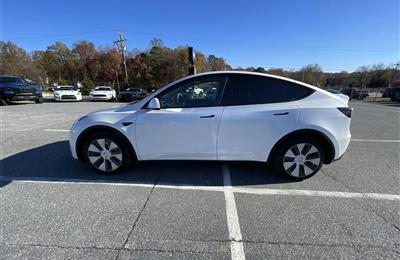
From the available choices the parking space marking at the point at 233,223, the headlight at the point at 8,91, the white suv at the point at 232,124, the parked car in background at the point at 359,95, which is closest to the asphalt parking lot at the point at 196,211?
the parking space marking at the point at 233,223

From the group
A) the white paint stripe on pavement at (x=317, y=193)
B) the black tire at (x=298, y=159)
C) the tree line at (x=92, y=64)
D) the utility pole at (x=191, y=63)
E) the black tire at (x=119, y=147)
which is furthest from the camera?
the tree line at (x=92, y=64)

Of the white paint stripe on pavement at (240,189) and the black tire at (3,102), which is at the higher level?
the black tire at (3,102)

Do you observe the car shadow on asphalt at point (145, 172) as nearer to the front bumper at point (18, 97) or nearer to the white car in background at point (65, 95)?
the front bumper at point (18, 97)

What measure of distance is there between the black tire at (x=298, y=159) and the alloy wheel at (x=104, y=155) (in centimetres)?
249

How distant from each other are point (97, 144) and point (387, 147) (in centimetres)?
647

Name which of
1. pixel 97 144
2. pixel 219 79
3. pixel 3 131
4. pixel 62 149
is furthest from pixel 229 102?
pixel 3 131

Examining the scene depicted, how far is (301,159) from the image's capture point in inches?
135

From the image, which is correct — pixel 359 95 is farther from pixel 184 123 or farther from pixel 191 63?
pixel 184 123

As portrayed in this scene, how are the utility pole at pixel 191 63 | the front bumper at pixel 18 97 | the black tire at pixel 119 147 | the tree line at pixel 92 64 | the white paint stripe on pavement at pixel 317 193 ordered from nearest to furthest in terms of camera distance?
the white paint stripe on pavement at pixel 317 193, the black tire at pixel 119 147, the utility pole at pixel 191 63, the front bumper at pixel 18 97, the tree line at pixel 92 64

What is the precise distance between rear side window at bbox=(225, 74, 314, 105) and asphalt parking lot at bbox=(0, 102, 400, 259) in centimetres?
124

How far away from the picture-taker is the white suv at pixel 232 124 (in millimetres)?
3287

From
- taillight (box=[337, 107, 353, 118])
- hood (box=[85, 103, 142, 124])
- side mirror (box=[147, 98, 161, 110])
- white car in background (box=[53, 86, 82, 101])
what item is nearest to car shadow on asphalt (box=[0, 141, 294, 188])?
hood (box=[85, 103, 142, 124])

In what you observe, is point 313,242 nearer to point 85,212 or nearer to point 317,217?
point 317,217

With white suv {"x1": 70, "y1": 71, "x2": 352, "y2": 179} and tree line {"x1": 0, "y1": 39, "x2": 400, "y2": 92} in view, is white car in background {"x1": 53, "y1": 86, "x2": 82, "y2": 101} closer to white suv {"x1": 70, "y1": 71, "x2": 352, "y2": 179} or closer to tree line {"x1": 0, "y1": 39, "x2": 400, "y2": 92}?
white suv {"x1": 70, "y1": 71, "x2": 352, "y2": 179}
